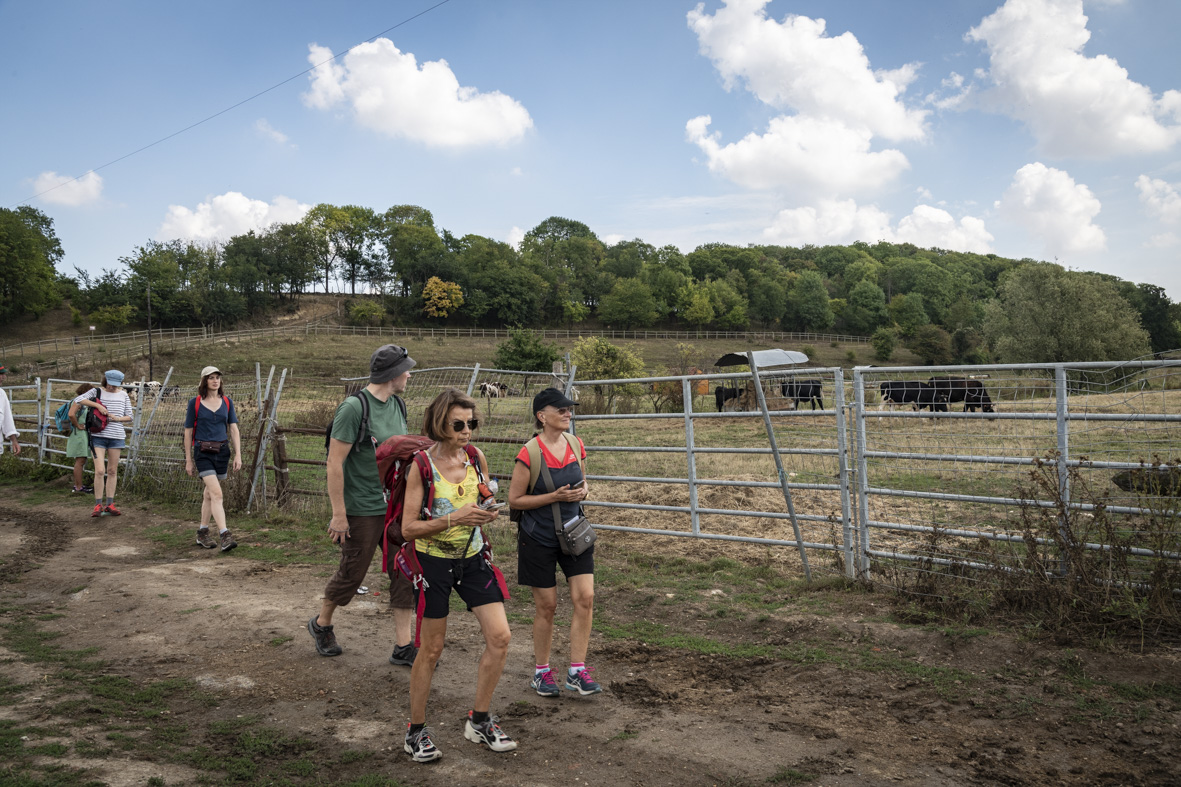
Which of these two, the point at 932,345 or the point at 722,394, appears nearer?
the point at 722,394

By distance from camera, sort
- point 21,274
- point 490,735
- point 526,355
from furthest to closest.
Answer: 1. point 21,274
2. point 526,355
3. point 490,735

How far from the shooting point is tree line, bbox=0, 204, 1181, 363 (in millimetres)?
46594

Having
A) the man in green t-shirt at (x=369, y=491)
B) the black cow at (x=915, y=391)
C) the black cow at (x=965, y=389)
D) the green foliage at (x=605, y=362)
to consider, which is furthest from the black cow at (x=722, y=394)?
the man in green t-shirt at (x=369, y=491)

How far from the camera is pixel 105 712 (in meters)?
3.74

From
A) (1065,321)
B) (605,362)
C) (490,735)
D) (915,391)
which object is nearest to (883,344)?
(1065,321)

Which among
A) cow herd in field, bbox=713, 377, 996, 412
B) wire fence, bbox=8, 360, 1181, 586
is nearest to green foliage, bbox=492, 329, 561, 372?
wire fence, bbox=8, 360, 1181, 586

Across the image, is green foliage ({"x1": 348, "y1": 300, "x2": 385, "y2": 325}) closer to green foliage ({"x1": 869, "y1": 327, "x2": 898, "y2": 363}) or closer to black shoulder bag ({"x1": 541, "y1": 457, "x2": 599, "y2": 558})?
green foliage ({"x1": 869, "y1": 327, "x2": 898, "y2": 363})

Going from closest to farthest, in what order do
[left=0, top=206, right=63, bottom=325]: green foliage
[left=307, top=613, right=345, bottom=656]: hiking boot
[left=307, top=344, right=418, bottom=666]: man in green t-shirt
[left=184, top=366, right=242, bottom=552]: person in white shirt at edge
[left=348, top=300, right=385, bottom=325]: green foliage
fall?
[left=307, top=344, right=418, bottom=666]: man in green t-shirt
[left=307, top=613, right=345, bottom=656]: hiking boot
[left=184, top=366, right=242, bottom=552]: person in white shirt at edge
[left=0, top=206, right=63, bottom=325]: green foliage
[left=348, top=300, right=385, bottom=325]: green foliage

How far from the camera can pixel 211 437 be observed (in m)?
7.29

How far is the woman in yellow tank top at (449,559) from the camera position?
127 inches

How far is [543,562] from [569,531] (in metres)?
0.24

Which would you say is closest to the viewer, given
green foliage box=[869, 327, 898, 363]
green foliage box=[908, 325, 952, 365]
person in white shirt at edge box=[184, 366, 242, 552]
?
person in white shirt at edge box=[184, 366, 242, 552]

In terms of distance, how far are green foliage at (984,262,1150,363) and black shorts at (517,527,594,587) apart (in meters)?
47.7

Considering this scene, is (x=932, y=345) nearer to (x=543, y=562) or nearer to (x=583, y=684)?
(x=583, y=684)
